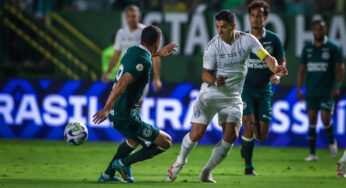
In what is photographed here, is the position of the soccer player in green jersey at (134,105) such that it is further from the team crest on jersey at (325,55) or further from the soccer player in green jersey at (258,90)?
the team crest on jersey at (325,55)

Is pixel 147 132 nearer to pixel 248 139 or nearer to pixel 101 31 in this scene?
pixel 248 139

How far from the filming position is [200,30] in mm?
19594

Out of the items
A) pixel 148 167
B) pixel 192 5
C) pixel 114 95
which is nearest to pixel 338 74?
pixel 148 167

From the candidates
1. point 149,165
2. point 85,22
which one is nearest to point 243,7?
point 85,22

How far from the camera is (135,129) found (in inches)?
345

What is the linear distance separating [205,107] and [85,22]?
11442 mm

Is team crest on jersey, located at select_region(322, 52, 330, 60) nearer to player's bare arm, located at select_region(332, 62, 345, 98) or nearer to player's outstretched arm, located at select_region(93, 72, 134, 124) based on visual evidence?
player's bare arm, located at select_region(332, 62, 345, 98)

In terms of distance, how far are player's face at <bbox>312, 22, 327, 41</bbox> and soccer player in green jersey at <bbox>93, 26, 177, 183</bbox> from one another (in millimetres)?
5019

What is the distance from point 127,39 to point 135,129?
4.43 metres

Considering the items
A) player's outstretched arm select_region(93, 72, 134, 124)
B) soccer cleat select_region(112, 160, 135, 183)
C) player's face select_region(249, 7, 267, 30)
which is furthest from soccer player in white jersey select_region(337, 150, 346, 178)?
player's outstretched arm select_region(93, 72, 134, 124)

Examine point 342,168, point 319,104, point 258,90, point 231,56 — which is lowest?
point 319,104

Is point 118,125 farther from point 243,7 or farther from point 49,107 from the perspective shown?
point 243,7

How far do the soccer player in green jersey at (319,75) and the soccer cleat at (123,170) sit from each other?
5222 mm

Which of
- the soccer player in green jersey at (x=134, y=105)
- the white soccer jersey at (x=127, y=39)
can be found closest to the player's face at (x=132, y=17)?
the white soccer jersey at (x=127, y=39)
